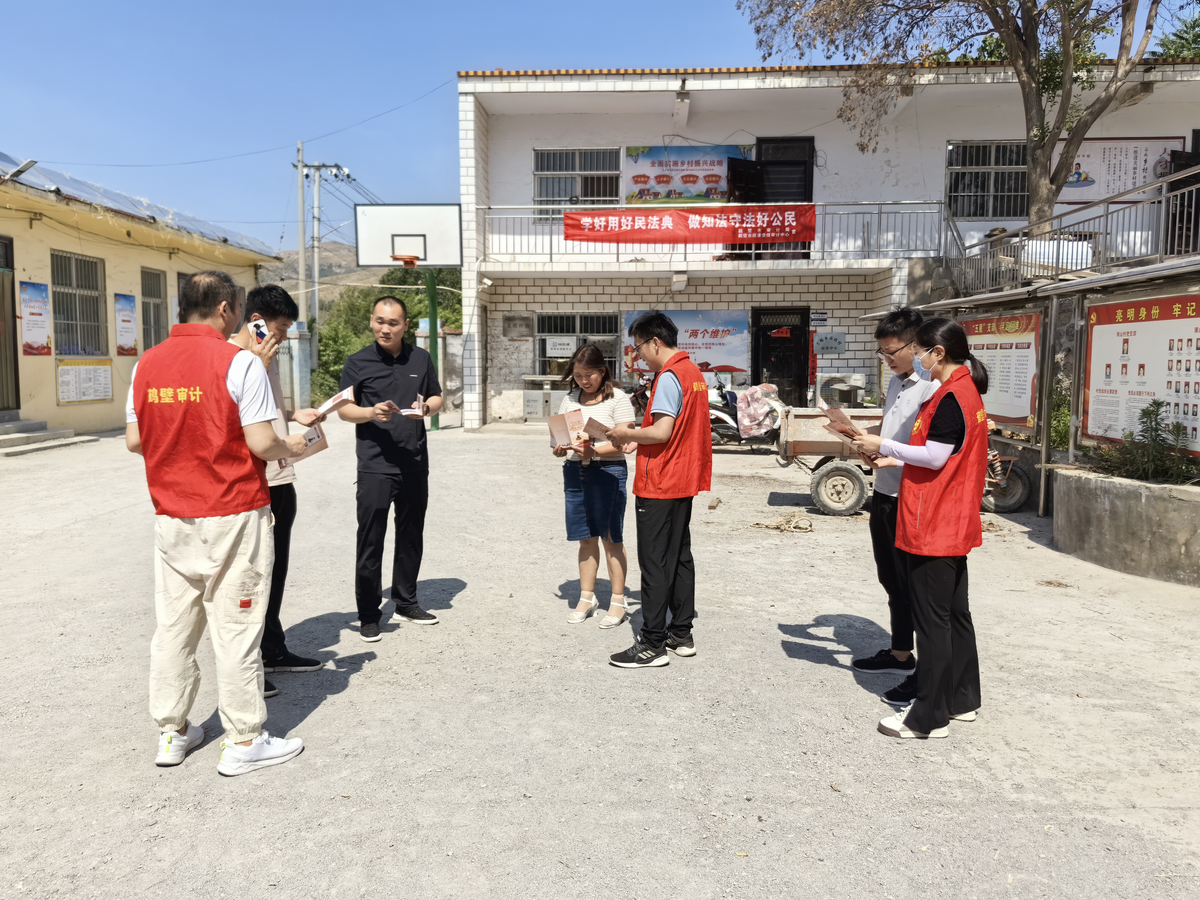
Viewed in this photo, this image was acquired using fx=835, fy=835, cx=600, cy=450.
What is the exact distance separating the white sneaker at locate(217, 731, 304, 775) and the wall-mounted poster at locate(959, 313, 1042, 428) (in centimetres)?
717

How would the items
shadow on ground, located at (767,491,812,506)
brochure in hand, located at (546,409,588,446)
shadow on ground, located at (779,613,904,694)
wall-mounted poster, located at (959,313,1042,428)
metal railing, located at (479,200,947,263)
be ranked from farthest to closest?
metal railing, located at (479,200,947,263)
shadow on ground, located at (767,491,812,506)
wall-mounted poster, located at (959,313,1042,428)
brochure in hand, located at (546,409,588,446)
shadow on ground, located at (779,613,904,694)

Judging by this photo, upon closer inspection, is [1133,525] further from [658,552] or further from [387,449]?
[387,449]

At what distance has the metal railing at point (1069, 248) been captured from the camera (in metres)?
9.85

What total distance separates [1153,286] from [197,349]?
6.75 metres

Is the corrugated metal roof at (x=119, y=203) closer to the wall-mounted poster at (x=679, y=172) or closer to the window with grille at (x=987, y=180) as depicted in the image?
the wall-mounted poster at (x=679, y=172)

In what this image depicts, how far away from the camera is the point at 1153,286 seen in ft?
21.2

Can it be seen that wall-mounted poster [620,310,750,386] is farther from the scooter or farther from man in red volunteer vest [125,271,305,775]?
man in red volunteer vest [125,271,305,775]

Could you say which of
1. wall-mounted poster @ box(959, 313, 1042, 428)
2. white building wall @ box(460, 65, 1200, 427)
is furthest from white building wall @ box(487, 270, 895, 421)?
wall-mounted poster @ box(959, 313, 1042, 428)

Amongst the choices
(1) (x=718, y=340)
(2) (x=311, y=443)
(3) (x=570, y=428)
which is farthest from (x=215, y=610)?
(1) (x=718, y=340)

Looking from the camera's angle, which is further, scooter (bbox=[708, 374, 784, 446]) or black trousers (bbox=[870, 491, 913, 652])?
scooter (bbox=[708, 374, 784, 446])

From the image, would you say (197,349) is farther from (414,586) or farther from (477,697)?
(414,586)

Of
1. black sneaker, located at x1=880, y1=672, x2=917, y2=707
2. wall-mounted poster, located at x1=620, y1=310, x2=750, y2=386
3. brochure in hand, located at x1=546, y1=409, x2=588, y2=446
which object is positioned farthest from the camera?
wall-mounted poster, located at x1=620, y1=310, x2=750, y2=386

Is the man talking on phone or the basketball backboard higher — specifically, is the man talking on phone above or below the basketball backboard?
below

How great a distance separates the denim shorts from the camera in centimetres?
480
